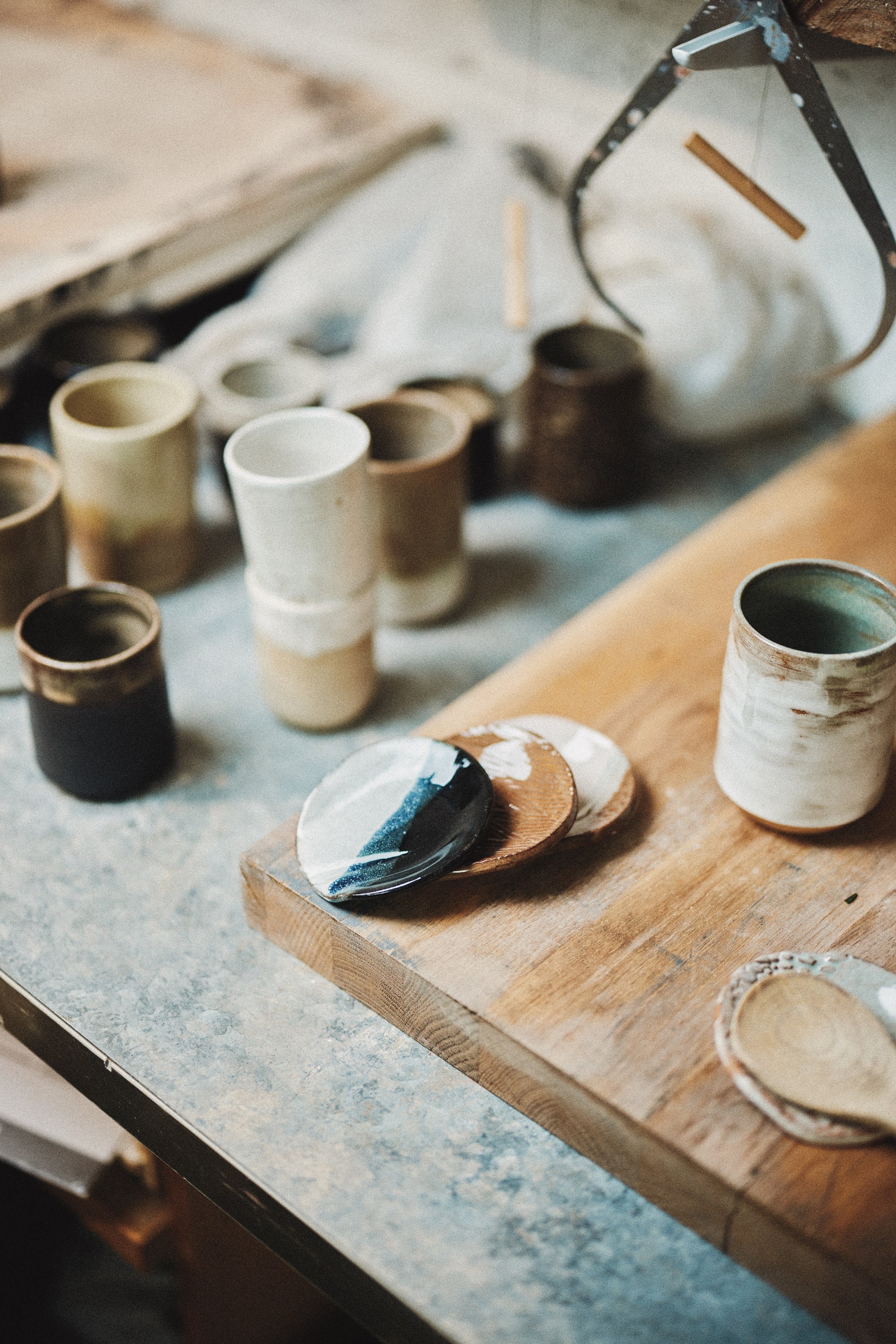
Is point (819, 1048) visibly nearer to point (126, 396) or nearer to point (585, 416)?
point (585, 416)

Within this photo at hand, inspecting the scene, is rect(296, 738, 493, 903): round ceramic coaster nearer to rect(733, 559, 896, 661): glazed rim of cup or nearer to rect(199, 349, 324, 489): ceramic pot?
rect(733, 559, 896, 661): glazed rim of cup

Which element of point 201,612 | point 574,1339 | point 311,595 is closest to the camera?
point 574,1339

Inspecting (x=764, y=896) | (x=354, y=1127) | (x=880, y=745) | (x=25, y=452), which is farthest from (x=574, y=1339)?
(x=25, y=452)

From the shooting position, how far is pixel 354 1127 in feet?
2.47

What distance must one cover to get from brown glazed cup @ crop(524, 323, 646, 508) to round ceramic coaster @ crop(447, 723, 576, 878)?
479mm

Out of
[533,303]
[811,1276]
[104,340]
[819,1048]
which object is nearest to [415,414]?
[533,303]

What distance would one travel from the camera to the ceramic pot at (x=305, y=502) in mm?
885

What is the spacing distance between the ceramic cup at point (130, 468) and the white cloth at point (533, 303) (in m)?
0.22

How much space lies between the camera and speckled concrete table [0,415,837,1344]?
0.67m

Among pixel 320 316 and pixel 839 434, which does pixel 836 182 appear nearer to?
pixel 839 434

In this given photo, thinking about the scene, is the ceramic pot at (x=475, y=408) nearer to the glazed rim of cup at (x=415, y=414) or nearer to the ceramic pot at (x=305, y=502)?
the glazed rim of cup at (x=415, y=414)

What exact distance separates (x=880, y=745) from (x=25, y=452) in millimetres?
793

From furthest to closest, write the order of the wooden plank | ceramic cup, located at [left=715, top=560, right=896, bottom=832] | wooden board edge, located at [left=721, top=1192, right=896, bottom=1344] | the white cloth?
the wooden plank, the white cloth, ceramic cup, located at [left=715, top=560, right=896, bottom=832], wooden board edge, located at [left=721, top=1192, right=896, bottom=1344]

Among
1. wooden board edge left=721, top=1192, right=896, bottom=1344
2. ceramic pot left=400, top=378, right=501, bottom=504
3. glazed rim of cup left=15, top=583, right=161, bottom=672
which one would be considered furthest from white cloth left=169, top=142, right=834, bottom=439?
wooden board edge left=721, top=1192, right=896, bottom=1344
